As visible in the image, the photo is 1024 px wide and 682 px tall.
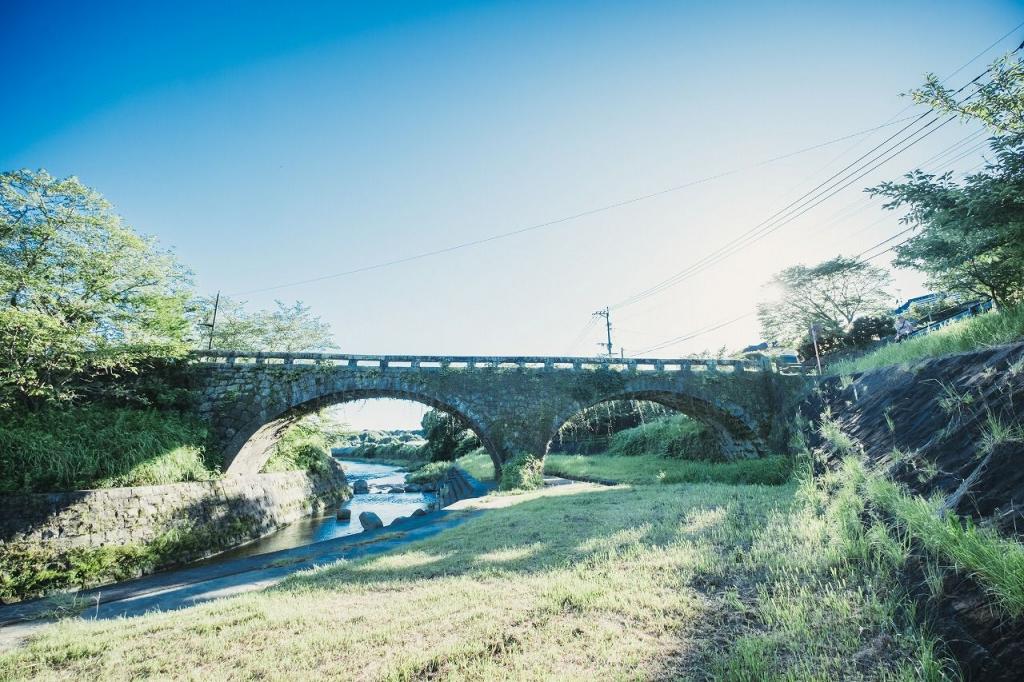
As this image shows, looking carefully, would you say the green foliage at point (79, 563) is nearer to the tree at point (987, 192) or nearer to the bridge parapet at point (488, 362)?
the bridge parapet at point (488, 362)

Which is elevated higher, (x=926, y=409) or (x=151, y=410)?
(x=151, y=410)

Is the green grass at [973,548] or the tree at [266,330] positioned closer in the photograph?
the green grass at [973,548]

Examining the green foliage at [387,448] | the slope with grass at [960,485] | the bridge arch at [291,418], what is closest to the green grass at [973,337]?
the slope with grass at [960,485]

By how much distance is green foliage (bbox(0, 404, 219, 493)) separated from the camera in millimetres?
8961

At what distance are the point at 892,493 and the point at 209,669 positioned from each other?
23.6 feet

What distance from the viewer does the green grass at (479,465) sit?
1016 inches

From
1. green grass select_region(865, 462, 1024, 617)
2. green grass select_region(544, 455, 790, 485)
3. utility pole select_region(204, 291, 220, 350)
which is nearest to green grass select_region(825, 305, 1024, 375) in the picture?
green grass select_region(544, 455, 790, 485)

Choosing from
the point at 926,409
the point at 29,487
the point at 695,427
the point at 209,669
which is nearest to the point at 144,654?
the point at 209,669

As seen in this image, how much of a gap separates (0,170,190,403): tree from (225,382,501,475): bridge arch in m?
3.79

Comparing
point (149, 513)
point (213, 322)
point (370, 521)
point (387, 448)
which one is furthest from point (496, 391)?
point (387, 448)

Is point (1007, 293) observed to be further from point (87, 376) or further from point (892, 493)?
point (87, 376)

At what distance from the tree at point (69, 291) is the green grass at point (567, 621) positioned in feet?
28.2

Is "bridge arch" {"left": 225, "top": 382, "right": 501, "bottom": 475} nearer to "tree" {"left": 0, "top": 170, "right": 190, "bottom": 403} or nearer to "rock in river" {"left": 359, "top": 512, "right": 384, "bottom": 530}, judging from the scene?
"tree" {"left": 0, "top": 170, "right": 190, "bottom": 403}

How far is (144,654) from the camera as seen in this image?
3648 mm
